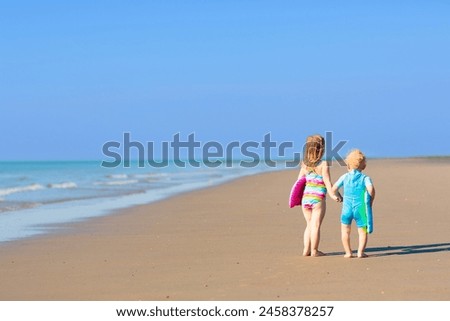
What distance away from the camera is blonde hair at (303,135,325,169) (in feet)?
32.6

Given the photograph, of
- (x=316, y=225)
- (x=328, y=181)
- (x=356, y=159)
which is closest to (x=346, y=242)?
(x=316, y=225)

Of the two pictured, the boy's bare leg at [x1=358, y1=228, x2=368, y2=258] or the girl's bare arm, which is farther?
the girl's bare arm

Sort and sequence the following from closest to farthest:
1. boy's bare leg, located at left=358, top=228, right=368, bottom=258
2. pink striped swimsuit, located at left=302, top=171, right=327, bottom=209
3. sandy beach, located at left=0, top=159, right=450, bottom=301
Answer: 1. sandy beach, located at left=0, top=159, right=450, bottom=301
2. boy's bare leg, located at left=358, top=228, right=368, bottom=258
3. pink striped swimsuit, located at left=302, top=171, right=327, bottom=209

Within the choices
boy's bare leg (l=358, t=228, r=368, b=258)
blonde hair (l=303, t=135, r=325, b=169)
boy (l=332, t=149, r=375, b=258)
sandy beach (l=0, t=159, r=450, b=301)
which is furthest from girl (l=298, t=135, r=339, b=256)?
boy's bare leg (l=358, t=228, r=368, b=258)

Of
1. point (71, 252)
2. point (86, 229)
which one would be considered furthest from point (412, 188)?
point (71, 252)

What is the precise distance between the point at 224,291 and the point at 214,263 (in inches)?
69.7

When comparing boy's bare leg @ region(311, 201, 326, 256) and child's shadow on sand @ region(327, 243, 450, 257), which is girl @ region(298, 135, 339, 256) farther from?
child's shadow on sand @ region(327, 243, 450, 257)

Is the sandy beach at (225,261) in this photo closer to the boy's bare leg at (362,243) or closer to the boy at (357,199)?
the boy's bare leg at (362,243)

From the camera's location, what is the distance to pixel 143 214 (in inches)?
667

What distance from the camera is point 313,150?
9.96m

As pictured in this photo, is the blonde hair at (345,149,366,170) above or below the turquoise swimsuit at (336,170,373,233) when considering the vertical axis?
above

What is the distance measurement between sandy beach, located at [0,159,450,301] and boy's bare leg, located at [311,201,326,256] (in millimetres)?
207

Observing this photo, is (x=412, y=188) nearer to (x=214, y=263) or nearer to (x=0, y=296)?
(x=214, y=263)
